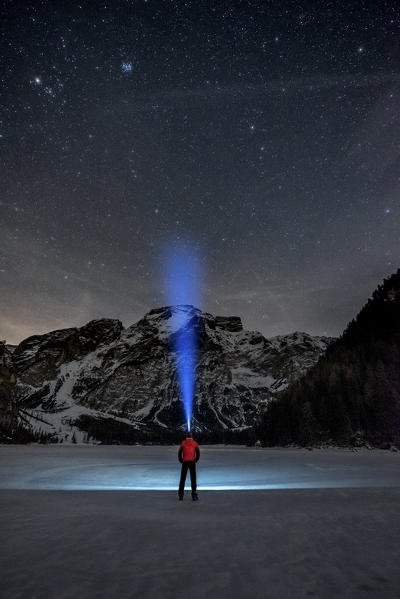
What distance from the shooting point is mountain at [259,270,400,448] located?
75500 millimetres

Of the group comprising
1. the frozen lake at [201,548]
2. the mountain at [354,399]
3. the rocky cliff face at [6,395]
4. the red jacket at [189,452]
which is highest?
the rocky cliff face at [6,395]

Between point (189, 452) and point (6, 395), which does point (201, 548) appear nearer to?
point (189, 452)

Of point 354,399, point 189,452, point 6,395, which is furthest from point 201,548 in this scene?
point 6,395

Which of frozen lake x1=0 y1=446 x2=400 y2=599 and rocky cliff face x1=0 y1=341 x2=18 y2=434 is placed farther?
rocky cliff face x1=0 y1=341 x2=18 y2=434

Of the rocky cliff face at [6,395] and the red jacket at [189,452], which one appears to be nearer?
the red jacket at [189,452]

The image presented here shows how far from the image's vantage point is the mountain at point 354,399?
248 ft

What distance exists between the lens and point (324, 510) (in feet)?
38.4

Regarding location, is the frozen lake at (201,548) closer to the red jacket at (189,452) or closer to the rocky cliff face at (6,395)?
the red jacket at (189,452)

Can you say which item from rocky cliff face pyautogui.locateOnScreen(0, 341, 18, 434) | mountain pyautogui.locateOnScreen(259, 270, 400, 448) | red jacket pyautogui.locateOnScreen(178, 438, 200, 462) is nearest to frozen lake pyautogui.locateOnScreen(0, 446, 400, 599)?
red jacket pyautogui.locateOnScreen(178, 438, 200, 462)

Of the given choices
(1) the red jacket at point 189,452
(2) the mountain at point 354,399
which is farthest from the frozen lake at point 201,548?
(2) the mountain at point 354,399

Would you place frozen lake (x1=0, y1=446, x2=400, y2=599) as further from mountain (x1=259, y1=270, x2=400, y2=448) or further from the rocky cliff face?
the rocky cliff face

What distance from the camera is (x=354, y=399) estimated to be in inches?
3319

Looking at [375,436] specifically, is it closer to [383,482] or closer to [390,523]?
[383,482]

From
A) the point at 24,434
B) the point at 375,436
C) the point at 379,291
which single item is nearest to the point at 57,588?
the point at 375,436
